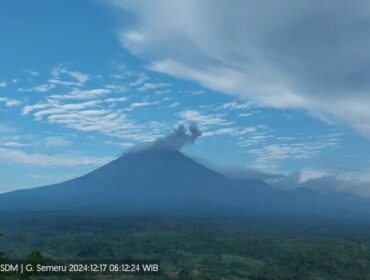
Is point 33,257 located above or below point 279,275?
above

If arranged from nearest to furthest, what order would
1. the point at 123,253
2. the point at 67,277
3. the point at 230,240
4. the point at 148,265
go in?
the point at 148,265
the point at 67,277
the point at 123,253
the point at 230,240

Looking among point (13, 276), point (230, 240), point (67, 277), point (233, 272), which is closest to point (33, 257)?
point (13, 276)

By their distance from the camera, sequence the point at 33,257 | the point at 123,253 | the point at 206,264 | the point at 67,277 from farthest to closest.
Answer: the point at 123,253, the point at 206,264, the point at 67,277, the point at 33,257

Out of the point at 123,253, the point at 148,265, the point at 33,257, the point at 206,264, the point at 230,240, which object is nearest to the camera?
the point at 33,257

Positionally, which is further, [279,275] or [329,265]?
[329,265]

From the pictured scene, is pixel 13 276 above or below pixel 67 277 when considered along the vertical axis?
above

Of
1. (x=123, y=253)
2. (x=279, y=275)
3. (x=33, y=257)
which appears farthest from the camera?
(x=123, y=253)

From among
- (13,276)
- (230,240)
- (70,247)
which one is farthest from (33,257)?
(230,240)

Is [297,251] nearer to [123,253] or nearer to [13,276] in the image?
[123,253]

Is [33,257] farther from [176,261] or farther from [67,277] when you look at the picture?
[176,261]
